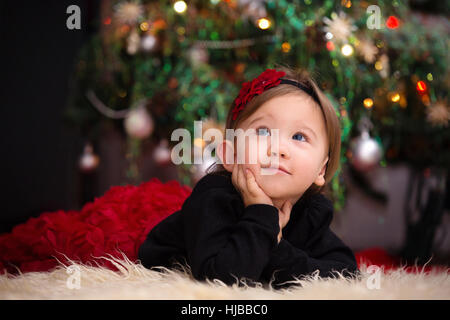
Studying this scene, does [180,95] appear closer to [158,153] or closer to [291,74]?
[158,153]

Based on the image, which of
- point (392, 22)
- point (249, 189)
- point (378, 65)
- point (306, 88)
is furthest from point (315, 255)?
point (392, 22)

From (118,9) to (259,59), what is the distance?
0.55 meters

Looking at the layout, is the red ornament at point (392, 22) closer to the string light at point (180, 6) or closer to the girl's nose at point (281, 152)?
the string light at point (180, 6)

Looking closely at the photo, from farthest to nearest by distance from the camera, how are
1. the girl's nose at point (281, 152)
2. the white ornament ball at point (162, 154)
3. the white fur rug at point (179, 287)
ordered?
the white ornament ball at point (162, 154) → the girl's nose at point (281, 152) → the white fur rug at point (179, 287)

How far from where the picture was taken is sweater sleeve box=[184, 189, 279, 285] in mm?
649

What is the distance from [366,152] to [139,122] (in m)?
0.86

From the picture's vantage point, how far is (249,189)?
71cm

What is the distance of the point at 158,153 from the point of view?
179cm

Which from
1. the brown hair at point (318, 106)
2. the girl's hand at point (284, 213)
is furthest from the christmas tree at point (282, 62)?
the girl's hand at point (284, 213)

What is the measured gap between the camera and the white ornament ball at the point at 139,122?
167 centimetres

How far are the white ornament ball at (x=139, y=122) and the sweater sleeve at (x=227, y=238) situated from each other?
1006mm

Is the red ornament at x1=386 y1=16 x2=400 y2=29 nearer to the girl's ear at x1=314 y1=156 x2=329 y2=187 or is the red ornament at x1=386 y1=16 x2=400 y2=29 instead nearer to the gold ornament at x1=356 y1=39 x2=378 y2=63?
the gold ornament at x1=356 y1=39 x2=378 y2=63

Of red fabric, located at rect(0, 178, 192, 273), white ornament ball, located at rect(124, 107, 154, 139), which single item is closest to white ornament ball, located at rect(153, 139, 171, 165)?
white ornament ball, located at rect(124, 107, 154, 139)

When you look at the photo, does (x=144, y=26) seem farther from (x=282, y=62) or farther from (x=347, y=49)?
(x=347, y=49)
